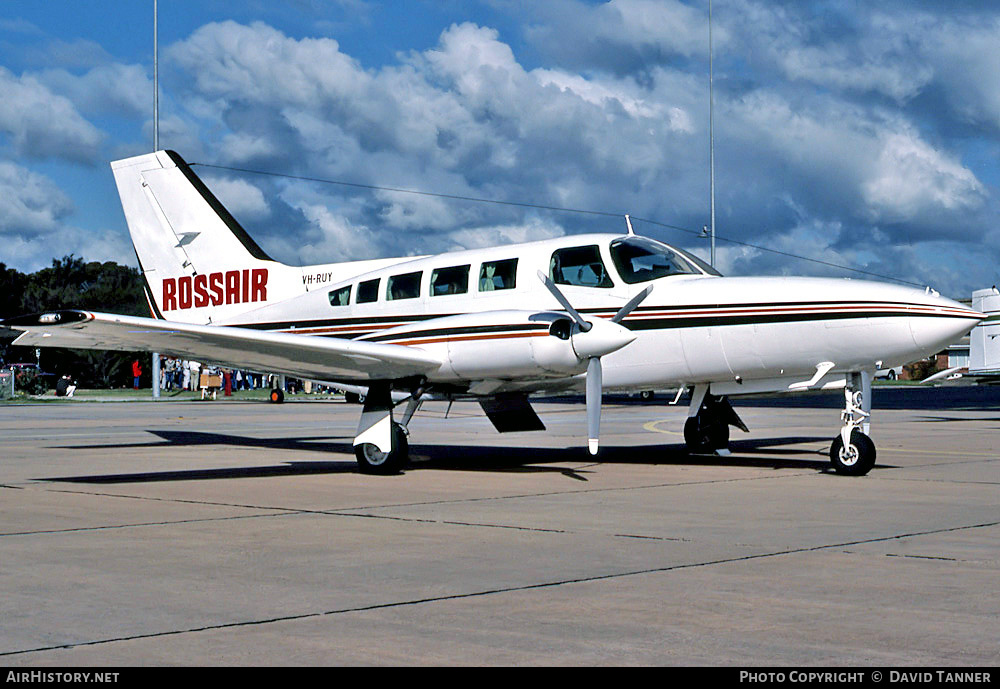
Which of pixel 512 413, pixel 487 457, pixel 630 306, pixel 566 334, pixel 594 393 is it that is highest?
pixel 630 306

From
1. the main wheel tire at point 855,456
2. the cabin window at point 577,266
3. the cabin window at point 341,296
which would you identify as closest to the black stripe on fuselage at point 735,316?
the cabin window at point 577,266

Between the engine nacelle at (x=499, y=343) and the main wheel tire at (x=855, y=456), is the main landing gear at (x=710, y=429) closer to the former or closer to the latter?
the main wheel tire at (x=855, y=456)

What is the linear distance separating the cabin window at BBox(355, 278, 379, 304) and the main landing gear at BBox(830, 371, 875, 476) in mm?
6556

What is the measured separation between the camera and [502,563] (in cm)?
730

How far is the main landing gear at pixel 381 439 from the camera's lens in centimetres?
1388

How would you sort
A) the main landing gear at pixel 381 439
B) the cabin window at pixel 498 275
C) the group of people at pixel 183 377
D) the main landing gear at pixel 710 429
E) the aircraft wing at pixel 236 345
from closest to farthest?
the aircraft wing at pixel 236 345 → the main landing gear at pixel 381 439 → the cabin window at pixel 498 275 → the main landing gear at pixel 710 429 → the group of people at pixel 183 377

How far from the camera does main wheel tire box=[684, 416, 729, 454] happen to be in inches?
648

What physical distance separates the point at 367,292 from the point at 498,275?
217cm

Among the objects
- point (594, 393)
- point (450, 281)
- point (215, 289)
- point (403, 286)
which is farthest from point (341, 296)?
point (594, 393)

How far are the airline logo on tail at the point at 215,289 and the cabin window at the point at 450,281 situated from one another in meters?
3.79

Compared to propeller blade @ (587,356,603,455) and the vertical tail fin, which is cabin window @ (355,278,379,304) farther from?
propeller blade @ (587,356,603,455)

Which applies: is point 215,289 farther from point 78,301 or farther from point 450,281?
point 78,301
